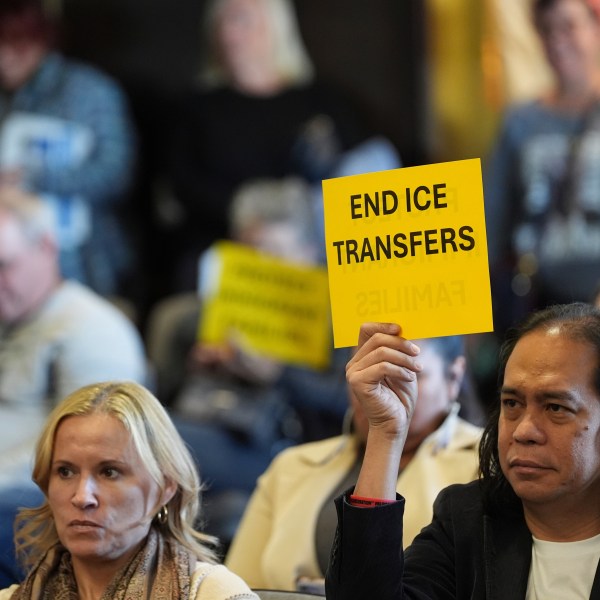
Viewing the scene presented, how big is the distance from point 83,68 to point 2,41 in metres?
0.38

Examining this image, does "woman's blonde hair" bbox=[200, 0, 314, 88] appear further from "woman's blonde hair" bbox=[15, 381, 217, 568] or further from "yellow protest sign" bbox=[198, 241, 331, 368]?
"woman's blonde hair" bbox=[15, 381, 217, 568]

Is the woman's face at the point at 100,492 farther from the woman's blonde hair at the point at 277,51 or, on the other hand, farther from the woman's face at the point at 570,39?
the woman's blonde hair at the point at 277,51

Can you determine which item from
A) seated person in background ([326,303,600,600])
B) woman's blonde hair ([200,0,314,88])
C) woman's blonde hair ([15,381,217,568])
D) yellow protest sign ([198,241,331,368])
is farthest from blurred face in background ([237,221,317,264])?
seated person in background ([326,303,600,600])

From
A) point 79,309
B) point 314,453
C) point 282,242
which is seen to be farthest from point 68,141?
point 314,453

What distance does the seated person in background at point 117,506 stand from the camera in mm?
2363

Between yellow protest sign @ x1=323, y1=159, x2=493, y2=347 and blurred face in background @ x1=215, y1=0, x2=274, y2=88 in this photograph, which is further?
blurred face in background @ x1=215, y1=0, x2=274, y2=88

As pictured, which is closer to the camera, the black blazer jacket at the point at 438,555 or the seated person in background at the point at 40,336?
the black blazer jacket at the point at 438,555

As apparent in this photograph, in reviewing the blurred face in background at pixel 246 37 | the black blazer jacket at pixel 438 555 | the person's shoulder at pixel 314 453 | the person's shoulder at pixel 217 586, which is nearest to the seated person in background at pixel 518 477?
the black blazer jacket at pixel 438 555

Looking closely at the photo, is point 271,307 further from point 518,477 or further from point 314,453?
point 518,477

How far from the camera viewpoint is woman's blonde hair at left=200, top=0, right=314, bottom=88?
6051mm

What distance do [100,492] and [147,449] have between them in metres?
0.11

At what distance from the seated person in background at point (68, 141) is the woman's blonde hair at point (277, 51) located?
0.46 m

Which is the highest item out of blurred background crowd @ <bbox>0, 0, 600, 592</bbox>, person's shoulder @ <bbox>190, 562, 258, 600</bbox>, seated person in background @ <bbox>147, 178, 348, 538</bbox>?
blurred background crowd @ <bbox>0, 0, 600, 592</bbox>

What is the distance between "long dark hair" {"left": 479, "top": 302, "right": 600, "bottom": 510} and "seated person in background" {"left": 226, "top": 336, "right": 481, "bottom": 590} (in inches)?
23.1
